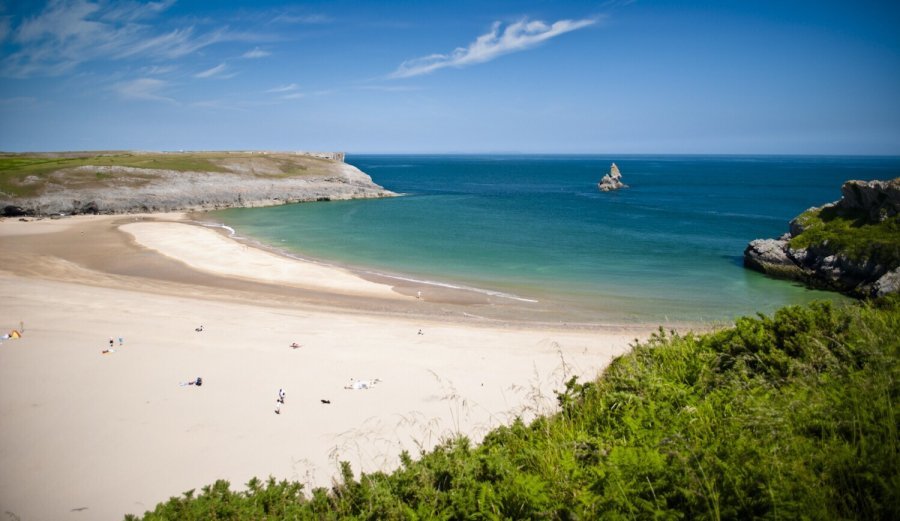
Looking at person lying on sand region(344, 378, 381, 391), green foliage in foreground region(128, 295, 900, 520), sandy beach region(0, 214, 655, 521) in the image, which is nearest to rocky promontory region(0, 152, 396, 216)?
sandy beach region(0, 214, 655, 521)

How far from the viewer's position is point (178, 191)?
72375 mm

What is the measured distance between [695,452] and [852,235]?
34.2 meters

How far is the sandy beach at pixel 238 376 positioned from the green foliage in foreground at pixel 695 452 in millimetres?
2176

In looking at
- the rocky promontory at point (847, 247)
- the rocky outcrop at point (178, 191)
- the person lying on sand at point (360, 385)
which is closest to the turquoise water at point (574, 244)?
the rocky promontory at point (847, 247)

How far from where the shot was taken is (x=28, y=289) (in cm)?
2614

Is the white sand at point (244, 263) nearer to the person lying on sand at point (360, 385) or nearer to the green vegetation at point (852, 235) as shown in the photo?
the person lying on sand at point (360, 385)

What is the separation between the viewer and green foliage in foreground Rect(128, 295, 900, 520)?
12.3ft

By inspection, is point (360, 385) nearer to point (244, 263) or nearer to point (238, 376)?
point (238, 376)

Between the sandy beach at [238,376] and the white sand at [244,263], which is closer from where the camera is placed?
the sandy beach at [238,376]

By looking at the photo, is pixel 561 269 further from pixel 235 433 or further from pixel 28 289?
pixel 28 289

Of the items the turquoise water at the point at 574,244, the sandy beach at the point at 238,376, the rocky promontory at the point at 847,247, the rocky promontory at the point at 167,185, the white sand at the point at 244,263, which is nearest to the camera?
the sandy beach at the point at 238,376

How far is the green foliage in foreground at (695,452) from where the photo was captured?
3.76 meters

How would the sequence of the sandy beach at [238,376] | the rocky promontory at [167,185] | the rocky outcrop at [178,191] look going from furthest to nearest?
the rocky promontory at [167,185] → the rocky outcrop at [178,191] → the sandy beach at [238,376]

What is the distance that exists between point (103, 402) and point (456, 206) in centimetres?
6591
